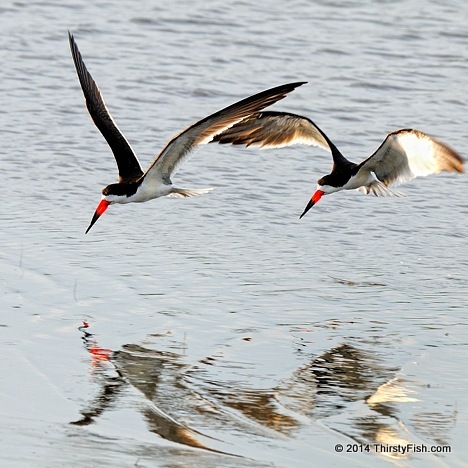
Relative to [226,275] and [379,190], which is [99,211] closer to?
[226,275]

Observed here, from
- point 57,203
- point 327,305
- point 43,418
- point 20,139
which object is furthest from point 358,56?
point 43,418

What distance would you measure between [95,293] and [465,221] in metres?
3.02

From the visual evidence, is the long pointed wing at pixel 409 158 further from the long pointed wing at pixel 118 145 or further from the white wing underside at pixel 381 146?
the long pointed wing at pixel 118 145

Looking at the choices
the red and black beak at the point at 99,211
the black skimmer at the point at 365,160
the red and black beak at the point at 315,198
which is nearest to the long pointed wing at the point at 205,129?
the red and black beak at the point at 99,211

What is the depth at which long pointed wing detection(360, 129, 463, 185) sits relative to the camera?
805 centimetres

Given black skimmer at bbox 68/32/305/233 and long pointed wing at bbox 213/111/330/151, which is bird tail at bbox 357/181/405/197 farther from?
black skimmer at bbox 68/32/305/233

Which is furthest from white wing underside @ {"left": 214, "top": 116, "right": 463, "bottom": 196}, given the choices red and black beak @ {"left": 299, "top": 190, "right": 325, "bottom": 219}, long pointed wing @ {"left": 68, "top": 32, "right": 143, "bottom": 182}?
long pointed wing @ {"left": 68, "top": 32, "right": 143, "bottom": 182}

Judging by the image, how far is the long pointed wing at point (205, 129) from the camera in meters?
7.46

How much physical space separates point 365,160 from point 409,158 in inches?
12.7

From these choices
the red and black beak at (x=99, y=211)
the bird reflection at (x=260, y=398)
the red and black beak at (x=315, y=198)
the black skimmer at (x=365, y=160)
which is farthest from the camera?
the red and black beak at (x=315, y=198)

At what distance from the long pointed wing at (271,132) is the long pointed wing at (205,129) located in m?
0.98

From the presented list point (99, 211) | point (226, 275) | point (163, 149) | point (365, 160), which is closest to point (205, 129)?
point (163, 149)

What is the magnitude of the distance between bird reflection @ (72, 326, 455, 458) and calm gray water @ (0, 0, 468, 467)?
0.01 m

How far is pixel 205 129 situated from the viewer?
7.73m
